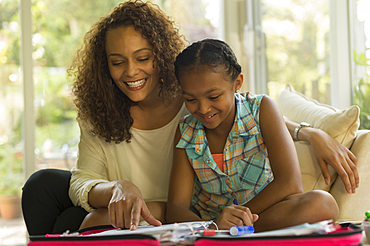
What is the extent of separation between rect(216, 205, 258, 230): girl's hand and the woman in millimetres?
466

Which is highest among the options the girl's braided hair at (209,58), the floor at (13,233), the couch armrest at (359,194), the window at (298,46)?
the window at (298,46)

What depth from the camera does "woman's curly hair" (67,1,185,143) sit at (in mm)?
1394

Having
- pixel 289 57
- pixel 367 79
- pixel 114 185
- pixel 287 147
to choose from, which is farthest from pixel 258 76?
pixel 114 185


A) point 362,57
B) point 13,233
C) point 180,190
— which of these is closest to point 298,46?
point 362,57

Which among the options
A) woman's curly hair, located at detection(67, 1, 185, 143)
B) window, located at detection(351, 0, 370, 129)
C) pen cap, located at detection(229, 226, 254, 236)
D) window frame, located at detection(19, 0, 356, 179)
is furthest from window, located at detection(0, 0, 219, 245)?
pen cap, located at detection(229, 226, 254, 236)

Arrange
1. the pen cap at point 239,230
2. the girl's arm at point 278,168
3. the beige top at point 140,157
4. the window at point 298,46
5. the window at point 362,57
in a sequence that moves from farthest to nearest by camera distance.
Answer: the window at point 298,46
the window at point 362,57
the beige top at point 140,157
the girl's arm at point 278,168
the pen cap at point 239,230

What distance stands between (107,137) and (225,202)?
0.56 metres

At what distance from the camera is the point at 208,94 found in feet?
3.79

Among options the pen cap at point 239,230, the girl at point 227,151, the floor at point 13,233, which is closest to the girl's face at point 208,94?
the girl at point 227,151

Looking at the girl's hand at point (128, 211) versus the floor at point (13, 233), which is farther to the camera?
the floor at point (13, 233)

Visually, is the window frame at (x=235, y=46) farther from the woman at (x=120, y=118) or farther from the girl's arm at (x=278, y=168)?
the girl's arm at (x=278, y=168)

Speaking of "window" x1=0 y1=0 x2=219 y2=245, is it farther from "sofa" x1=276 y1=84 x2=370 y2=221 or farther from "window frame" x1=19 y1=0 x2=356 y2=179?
"sofa" x1=276 y1=84 x2=370 y2=221

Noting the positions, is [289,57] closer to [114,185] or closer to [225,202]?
[225,202]

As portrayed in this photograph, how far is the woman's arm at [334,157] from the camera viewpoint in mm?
1178
